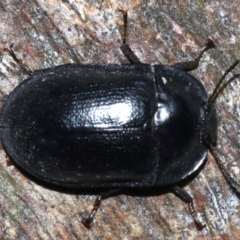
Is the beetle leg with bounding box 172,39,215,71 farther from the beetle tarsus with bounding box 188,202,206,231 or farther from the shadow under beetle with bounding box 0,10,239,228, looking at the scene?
the beetle tarsus with bounding box 188,202,206,231

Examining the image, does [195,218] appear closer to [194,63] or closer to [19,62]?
[194,63]

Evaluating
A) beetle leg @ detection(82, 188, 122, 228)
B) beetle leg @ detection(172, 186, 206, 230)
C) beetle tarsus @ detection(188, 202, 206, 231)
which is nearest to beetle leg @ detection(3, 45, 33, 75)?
beetle leg @ detection(82, 188, 122, 228)

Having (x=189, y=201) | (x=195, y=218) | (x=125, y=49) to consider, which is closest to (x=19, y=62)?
(x=125, y=49)

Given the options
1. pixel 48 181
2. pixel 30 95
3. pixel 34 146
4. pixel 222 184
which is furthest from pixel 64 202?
pixel 222 184

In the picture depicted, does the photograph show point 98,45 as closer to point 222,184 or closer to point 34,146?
point 34,146

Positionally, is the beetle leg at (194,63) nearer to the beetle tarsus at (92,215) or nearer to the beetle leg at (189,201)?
the beetle leg at (189,201)

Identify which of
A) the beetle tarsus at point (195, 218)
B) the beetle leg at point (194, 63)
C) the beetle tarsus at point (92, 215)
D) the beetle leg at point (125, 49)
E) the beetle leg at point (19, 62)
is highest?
the beetle leg at point (19, 62)

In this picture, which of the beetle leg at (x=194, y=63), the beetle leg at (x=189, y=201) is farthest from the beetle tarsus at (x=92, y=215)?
the beetle leg at (x=194, y=63)
